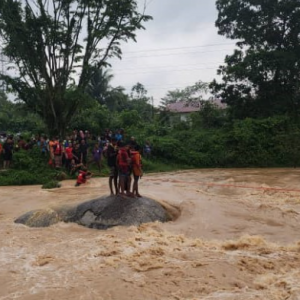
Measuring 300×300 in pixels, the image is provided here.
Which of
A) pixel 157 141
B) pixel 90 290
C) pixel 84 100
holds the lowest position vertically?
pixel 90 290

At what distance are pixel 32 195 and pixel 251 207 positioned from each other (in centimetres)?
716

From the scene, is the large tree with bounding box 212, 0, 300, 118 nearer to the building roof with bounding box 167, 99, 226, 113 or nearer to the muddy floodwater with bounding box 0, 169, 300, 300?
the building roof with bounding box 167, 99, 226, 113

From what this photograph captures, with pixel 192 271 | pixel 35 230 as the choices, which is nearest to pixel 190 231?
pixel 192 271

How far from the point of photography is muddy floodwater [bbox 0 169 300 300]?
5195 mm

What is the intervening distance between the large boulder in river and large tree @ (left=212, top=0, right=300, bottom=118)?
59.7 ft

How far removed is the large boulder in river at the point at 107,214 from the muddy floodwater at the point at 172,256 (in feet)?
0.80

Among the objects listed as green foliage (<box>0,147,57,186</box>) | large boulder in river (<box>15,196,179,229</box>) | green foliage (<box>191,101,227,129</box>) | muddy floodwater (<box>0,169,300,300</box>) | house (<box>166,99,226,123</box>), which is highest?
house (<box>166,99,226,123</box>)

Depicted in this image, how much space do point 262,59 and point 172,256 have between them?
21.0m

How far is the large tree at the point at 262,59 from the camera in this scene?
2534 cm

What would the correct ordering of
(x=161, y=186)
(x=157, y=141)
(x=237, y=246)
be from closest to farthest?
(x=237, y=246) < (x=161, y=186) < (x=157, y=141)

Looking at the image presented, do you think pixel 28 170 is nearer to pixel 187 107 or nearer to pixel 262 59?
pixel 262 59

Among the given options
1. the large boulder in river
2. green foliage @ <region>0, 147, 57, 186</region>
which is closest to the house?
green foliage @ <region>0, 147, 57, 186</region>

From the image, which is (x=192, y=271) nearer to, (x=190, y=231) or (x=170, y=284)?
(x=170, y=284)

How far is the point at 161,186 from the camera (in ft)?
47.0
